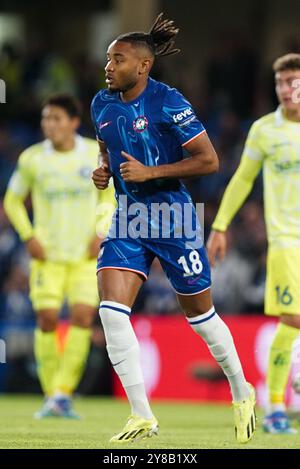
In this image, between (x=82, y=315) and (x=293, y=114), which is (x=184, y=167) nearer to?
(x=293, y=114)

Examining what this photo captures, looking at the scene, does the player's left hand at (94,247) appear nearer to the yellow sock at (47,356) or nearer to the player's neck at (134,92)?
the yellow sock at (47,356)

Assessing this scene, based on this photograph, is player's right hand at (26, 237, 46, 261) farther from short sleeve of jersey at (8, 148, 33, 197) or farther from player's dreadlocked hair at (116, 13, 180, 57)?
player's dreadlocked hair at (116, 13, 180, 57)

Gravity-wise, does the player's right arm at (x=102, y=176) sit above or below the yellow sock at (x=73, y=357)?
above

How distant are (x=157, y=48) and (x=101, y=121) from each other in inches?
21.5

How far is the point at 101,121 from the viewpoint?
6.97 meters

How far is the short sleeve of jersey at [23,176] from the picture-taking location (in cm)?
1058

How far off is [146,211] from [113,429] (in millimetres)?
2085

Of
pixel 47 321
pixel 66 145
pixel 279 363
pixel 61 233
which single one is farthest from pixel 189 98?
pixel 279 363

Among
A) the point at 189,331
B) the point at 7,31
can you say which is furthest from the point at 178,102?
the point at 7,31

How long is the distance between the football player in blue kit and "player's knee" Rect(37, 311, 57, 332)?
3.46 meters

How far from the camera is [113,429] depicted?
8359 millimetres

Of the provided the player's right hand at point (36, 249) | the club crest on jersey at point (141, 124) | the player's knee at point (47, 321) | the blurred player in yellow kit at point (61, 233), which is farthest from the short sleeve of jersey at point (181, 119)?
the player's knee at point (47, 321)

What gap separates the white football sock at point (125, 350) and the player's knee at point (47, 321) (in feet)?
11.8
